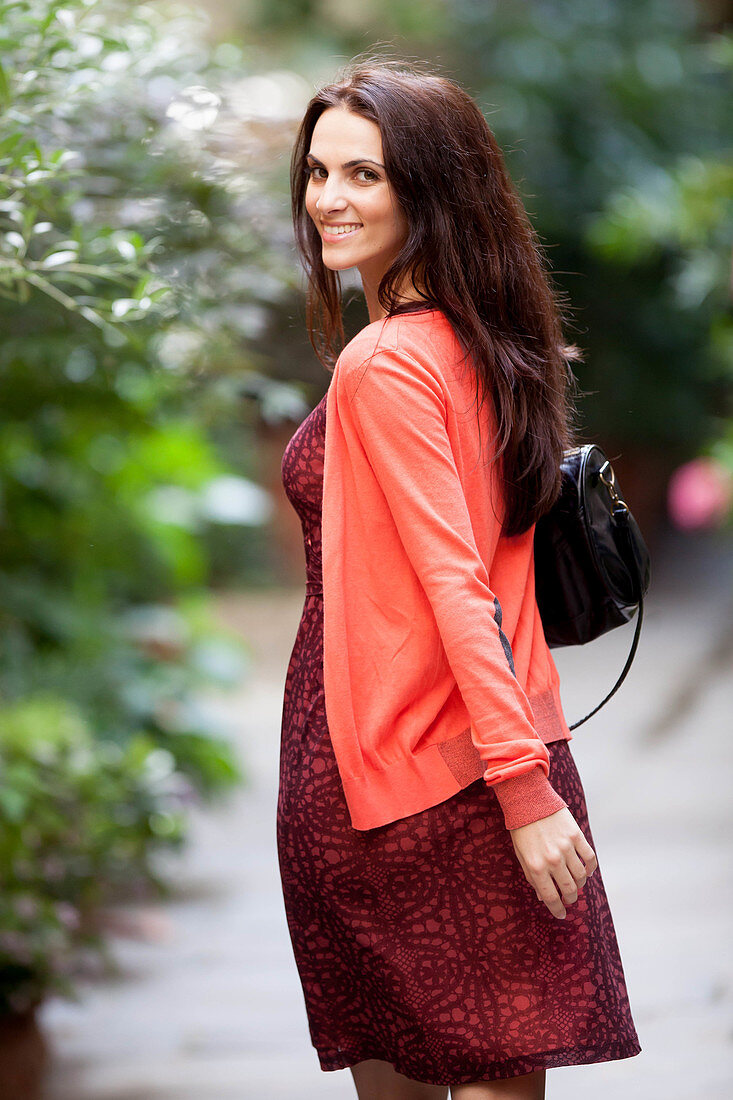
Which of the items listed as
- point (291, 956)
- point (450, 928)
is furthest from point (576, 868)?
point (291, 956)

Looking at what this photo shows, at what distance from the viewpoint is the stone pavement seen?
7.89 feet

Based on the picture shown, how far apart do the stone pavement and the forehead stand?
5.94 ft

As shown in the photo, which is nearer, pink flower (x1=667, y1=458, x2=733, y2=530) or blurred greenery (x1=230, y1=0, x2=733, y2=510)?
pink flower (x1=667, y1=458, x2=733, y2=530)

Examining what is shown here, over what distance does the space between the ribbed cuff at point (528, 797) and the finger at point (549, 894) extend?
0.19 feet

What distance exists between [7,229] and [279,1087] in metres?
1.69

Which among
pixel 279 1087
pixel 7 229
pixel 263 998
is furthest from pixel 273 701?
pixel 7 229

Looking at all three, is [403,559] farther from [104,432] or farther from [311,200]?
[104,432]

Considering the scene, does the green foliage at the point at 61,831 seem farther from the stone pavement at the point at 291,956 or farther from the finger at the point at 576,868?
the finger at the point at 576,868

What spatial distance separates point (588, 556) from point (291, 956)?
2.06m

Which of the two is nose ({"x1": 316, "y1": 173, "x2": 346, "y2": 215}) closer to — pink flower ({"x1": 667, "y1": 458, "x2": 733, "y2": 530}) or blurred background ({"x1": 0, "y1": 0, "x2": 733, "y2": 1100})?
blurred background ({"x1": 0, "y1": 0, "x2": 733, "y2": 1100})

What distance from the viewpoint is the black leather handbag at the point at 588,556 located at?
4.38ft

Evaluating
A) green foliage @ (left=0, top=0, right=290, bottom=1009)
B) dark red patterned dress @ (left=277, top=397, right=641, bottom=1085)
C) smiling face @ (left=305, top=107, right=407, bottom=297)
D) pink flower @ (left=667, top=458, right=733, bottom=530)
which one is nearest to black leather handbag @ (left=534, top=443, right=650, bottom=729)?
dark red patterned dress @ (left=277, top=397, right=641, bottom=1085)

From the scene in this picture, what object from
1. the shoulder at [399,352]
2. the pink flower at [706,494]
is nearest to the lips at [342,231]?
the shoulder at [399,352]

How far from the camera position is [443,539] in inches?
45.5
